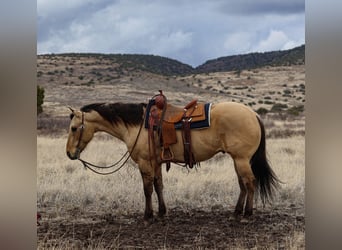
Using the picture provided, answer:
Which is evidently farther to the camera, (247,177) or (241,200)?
(241,200)

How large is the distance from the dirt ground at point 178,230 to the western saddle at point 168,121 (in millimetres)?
730

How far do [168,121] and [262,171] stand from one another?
1.14 meters

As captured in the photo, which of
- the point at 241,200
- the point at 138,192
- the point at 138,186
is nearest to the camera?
the point at 241,200

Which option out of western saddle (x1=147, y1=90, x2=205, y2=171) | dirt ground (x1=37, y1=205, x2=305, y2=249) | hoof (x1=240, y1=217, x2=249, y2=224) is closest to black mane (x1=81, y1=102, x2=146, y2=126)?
western saddle (x1=147, y1=90, x2=205, y2=171)

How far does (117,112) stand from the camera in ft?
17.0

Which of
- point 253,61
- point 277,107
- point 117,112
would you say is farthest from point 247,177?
point 253,61

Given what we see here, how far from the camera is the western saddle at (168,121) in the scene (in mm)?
4973

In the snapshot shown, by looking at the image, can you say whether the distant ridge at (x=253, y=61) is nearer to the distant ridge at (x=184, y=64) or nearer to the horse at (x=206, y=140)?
the distant ridge at (x=184, y=64)

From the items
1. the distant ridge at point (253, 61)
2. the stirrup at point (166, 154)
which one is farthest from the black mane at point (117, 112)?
the distant ridge at point (253, 61)

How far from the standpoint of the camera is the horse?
4.95 m

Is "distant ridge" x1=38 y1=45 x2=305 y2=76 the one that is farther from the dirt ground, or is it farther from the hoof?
the hoof

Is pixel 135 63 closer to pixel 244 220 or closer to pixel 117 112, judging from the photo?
pixel 117 112
